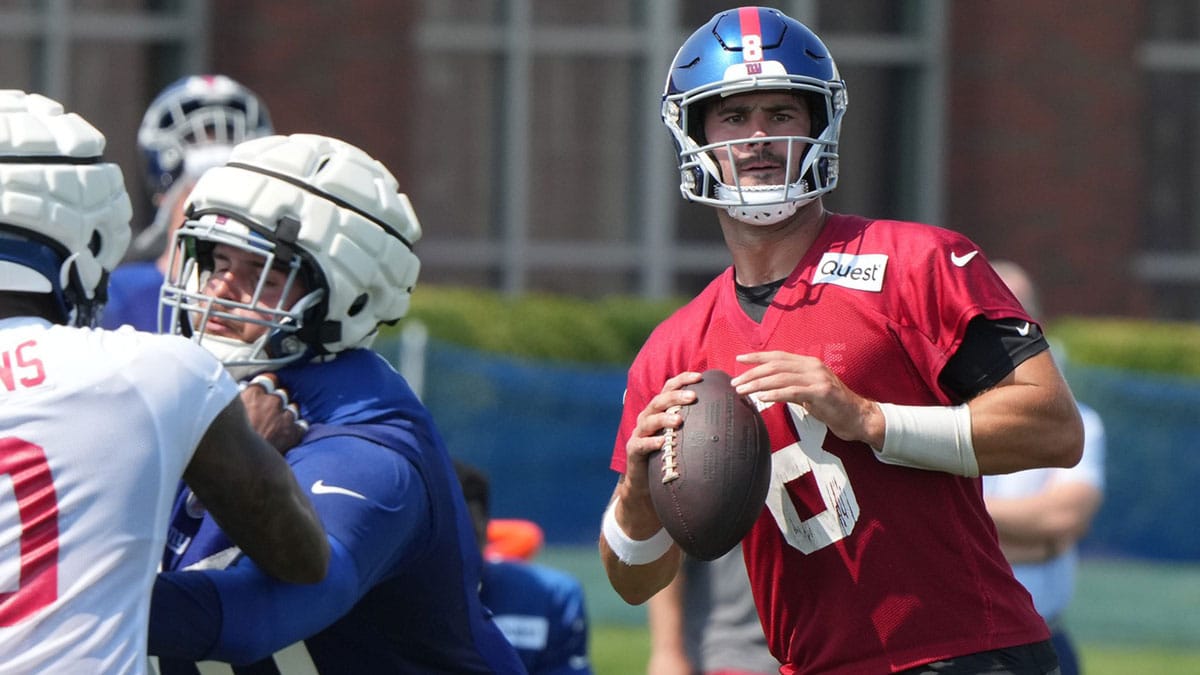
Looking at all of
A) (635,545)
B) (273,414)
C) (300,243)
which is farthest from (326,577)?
(635,545)

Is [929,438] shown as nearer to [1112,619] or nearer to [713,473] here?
[713,473]

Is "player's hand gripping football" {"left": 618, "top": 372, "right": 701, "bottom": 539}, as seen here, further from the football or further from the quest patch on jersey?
the quest patch on jersey

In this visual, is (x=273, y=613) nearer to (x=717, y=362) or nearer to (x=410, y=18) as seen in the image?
(x=717, y=362)

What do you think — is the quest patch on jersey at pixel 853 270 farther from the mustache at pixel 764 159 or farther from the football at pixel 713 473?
the football at pixel 713 473

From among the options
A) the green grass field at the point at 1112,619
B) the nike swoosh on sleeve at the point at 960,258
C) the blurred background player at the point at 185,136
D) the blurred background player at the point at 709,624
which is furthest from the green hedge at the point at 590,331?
the nike swoosh on sleeve at the point at 960,258

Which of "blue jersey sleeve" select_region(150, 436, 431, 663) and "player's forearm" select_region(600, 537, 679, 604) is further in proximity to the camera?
"player's forearm" select_region(600, 537, 679, 604)

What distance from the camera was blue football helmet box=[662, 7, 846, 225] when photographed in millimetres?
3629

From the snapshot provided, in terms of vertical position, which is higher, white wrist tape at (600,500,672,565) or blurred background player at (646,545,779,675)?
white wrist tape at (600,500,672,565)

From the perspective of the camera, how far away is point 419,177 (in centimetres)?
1458

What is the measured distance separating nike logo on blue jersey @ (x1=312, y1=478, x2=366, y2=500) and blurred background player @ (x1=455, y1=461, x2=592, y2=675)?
6.74 feet

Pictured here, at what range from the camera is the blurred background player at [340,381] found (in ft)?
10.6

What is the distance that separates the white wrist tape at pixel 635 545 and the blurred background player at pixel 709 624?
132 cm

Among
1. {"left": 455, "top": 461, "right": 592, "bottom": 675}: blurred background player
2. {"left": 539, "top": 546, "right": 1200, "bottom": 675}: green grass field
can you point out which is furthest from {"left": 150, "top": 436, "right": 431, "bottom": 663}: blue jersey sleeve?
{"left": 539, "top": 546, "right": 1200, "bottom": 675}: green grass field

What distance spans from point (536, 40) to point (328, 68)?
211 cm
